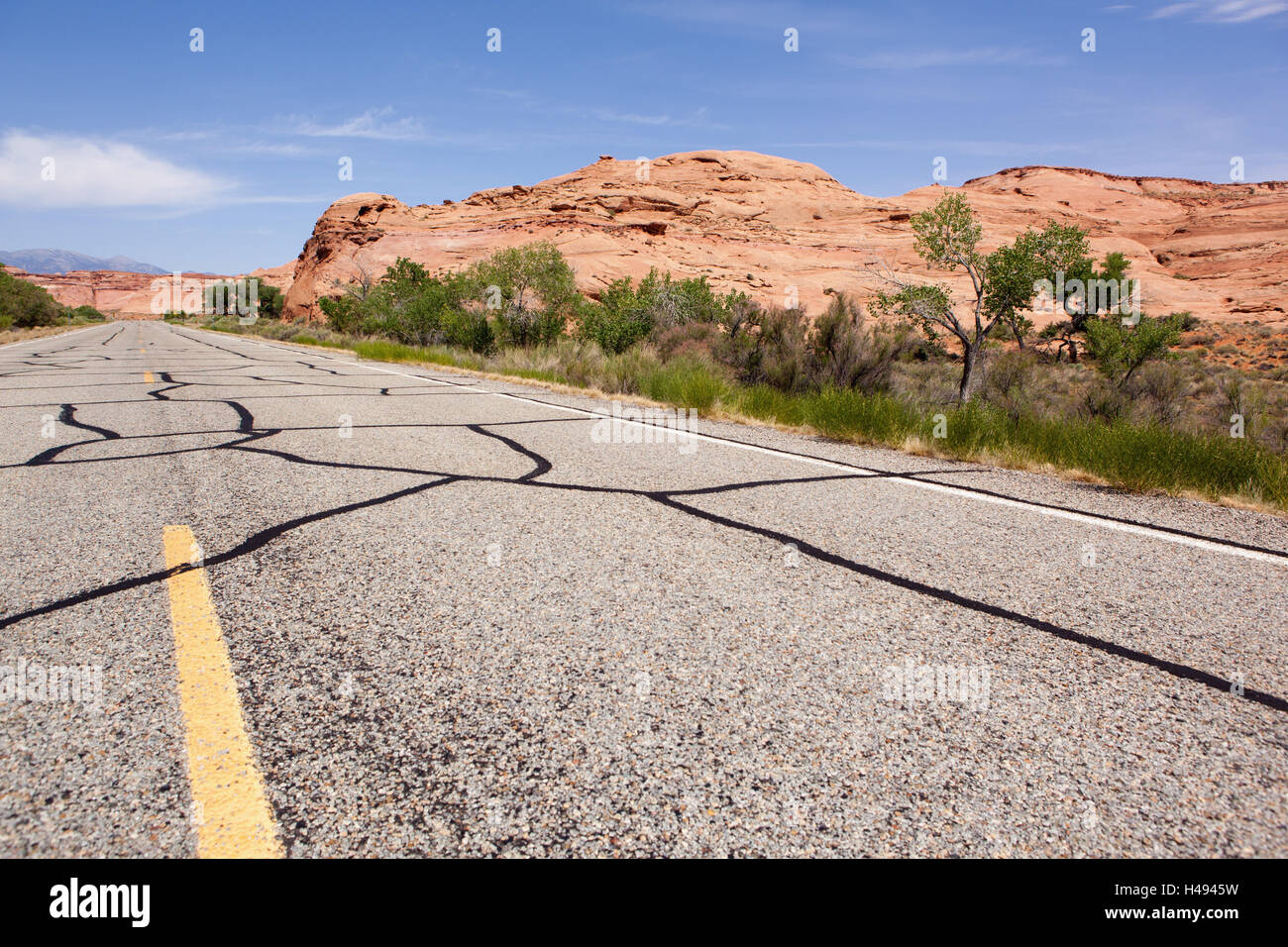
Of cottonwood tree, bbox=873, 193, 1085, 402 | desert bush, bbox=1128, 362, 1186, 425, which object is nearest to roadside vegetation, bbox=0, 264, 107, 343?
cottonwood tree, bbox=873, 193, 1085, 402

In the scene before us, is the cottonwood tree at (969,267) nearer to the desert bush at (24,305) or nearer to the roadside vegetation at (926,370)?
the roadside vegetation at (926,370)

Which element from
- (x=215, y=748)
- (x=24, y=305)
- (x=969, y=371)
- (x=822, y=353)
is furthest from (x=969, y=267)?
(x=24, y=305)

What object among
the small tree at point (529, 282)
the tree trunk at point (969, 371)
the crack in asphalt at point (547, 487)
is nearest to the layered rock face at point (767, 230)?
the small tree at point (529, 282)

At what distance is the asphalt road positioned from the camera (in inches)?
65.6

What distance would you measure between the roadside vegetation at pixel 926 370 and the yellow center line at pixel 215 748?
6067 millimetres

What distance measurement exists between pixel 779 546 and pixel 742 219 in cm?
7878

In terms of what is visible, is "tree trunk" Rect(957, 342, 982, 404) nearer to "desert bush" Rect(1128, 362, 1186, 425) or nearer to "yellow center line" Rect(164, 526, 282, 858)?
"desert bush" Rect(1128, 362, 1186, 425)

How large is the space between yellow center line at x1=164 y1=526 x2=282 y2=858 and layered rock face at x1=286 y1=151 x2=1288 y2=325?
4871 centimetres

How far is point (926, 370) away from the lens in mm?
20516

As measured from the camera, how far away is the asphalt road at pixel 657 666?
5.46ft

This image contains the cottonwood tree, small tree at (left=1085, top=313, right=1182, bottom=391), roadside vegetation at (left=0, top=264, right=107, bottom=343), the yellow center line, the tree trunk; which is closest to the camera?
the yellow center line

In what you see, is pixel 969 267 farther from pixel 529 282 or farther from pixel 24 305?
pixel 24 305

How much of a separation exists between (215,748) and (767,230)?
78339 millimetres
